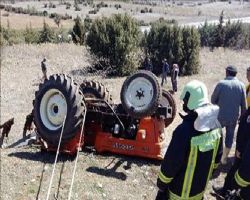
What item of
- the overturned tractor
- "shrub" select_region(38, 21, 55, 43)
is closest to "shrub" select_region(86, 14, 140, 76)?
"shrub" select_region(38, 21, 55, 43)

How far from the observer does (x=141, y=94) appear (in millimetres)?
7418

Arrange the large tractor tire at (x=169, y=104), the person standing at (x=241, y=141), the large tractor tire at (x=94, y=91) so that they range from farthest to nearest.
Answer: the large tractor tire at (x=94, y=91) < the large tractor tire at (x=169, y=104) < the person standing at (x=241, y=141)

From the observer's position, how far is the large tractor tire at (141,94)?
7.27 metres

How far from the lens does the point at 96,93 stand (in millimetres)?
8531

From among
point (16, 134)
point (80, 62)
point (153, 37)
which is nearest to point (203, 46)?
point (153, 37)

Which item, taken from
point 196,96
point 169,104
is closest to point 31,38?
point 169,104

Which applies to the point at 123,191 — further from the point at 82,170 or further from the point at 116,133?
the point at 116,133

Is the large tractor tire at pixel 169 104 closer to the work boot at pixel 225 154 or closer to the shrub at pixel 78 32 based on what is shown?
the work boot at pixel 225 154

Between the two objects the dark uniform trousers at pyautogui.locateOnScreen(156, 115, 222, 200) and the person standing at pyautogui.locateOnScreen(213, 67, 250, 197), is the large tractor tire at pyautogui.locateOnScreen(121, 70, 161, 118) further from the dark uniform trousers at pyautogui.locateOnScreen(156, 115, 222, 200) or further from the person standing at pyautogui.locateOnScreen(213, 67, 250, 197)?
the dark uniform trousers at pyautogui.locateOnScreen(156, 115, 222, 200)

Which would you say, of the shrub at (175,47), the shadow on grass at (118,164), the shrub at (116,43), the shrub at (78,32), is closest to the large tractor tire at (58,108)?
the shadow on grass at (118,164)

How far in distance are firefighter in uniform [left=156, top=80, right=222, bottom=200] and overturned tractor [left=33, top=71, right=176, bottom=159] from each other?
317 centimetres

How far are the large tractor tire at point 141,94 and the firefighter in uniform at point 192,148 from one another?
3126mm

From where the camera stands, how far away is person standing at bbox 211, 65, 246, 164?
672 centimetres

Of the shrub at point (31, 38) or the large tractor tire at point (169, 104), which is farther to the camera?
the shrub at point (31, 38)
